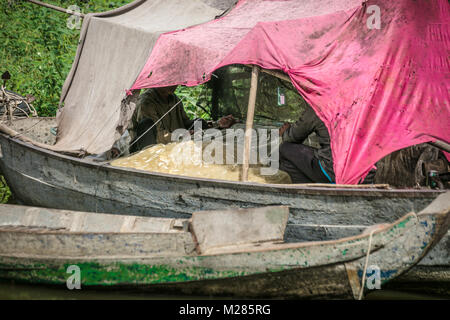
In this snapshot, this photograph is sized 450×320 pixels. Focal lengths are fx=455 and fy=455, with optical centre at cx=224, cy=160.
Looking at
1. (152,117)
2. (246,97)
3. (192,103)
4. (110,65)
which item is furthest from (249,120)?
(192,103)

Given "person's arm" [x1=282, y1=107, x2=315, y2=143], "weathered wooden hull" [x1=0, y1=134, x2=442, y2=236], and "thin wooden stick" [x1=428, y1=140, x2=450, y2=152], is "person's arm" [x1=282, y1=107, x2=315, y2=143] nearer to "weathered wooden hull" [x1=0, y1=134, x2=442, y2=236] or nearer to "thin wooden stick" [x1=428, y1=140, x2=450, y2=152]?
"weathered wooden hull" [x1=0, y1=134, x2=442, y2=236]

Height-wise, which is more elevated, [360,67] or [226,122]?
[360,67]

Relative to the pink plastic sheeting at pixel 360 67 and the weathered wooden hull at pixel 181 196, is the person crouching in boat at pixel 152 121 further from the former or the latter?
the pink plastic sheeting at pixel 360 67

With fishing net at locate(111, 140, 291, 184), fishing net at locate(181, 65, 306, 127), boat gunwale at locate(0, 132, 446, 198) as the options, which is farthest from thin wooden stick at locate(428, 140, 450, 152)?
fishing net at locate(181, 65, 306, 127)

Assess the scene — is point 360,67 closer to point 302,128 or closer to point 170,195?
point 302,128

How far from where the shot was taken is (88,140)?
203 inches

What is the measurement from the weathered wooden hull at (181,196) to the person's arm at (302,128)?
940 millimetres

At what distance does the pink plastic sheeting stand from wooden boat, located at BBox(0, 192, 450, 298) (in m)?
0.77

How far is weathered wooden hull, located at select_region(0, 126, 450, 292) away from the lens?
360cm

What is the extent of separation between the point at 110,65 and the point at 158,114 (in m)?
0.87

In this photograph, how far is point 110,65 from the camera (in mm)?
5461
